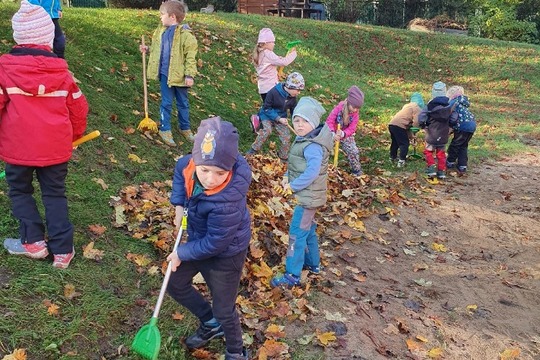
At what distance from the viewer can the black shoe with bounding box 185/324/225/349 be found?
11.7 feet

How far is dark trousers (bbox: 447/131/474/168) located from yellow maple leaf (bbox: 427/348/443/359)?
222 inches

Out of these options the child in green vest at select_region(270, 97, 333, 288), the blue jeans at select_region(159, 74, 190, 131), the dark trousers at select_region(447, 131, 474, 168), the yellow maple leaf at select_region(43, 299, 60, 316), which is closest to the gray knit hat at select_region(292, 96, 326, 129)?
the child in green vest at select_region(270, 97, 333, 288)

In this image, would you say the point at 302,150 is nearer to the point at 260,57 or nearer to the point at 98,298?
the point at 98,298

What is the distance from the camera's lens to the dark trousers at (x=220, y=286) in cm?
318

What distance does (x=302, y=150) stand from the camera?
175 inches

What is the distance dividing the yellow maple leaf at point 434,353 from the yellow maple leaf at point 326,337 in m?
0.81

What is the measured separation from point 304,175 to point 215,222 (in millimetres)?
1603

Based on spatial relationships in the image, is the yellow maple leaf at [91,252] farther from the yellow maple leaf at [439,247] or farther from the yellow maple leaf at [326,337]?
the yellow maple leaf at [439,247]

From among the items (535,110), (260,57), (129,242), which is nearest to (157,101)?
(260,57)

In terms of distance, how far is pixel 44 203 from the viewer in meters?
3.83

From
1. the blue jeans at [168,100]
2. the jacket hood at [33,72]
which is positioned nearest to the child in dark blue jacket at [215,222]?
the jacket hood at [33,72]

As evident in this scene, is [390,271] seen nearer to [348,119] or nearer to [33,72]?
[348,119]

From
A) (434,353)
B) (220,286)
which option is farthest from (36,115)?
(434,353)

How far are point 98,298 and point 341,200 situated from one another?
4081 millimetres
